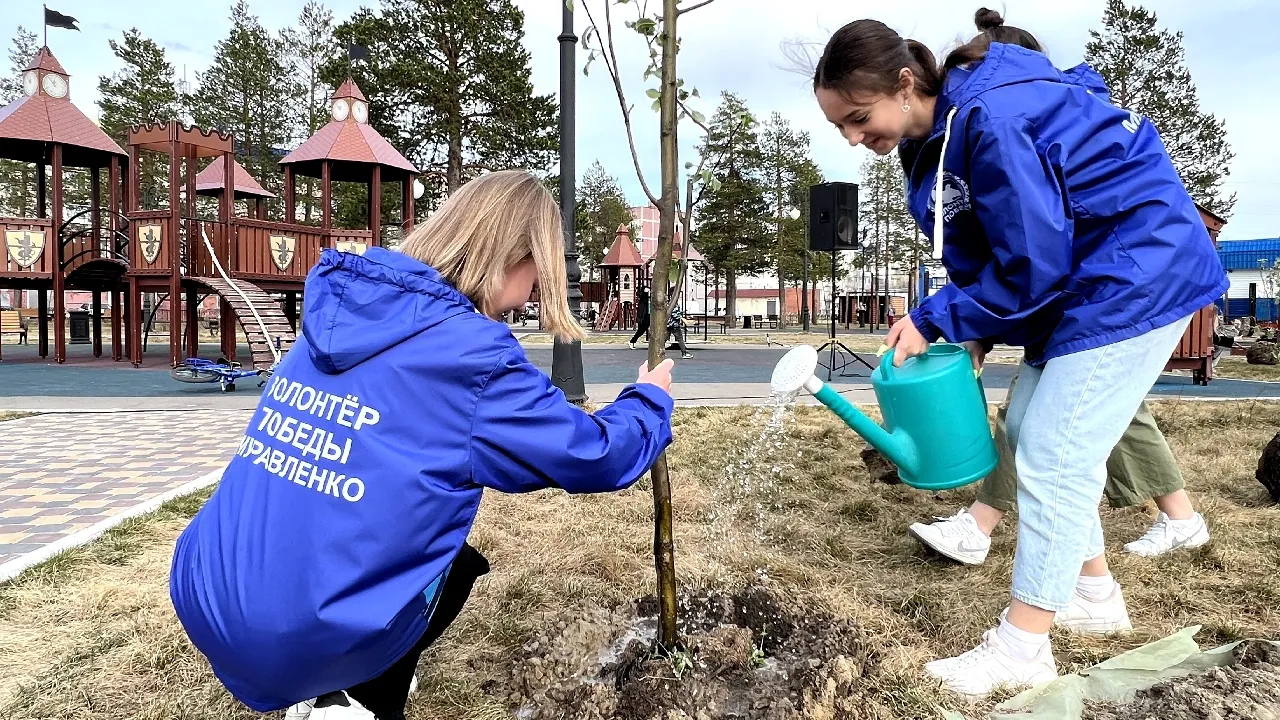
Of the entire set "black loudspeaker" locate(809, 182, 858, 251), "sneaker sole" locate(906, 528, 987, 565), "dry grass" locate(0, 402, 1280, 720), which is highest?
"black loudspeaker" locate(809, 182, 858, 251)

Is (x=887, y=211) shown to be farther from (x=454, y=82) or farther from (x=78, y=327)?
(x=78, y=327)

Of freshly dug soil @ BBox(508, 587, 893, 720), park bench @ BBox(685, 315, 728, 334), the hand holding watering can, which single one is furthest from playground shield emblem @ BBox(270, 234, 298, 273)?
park bench @ BBox(685, 315, 728, 334)

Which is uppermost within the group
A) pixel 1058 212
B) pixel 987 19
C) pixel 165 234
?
pixel 165 234

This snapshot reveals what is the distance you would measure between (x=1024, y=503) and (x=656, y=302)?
0.95 metres

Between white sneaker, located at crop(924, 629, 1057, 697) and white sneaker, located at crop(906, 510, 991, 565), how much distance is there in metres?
0.70

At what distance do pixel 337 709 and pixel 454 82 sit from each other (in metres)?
22.4

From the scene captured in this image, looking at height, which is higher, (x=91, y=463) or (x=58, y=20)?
(x=58, y=20)

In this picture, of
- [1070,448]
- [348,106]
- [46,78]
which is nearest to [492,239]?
[1070,448]

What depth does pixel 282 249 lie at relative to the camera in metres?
12.0

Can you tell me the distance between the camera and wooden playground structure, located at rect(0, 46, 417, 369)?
36.3 ft

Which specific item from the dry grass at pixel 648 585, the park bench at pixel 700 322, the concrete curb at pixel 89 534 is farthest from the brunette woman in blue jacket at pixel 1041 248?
the park bench at pixel 700 322

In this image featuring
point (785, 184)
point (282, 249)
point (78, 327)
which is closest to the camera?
point (282, 249)

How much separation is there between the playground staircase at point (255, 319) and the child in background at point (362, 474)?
7.62m

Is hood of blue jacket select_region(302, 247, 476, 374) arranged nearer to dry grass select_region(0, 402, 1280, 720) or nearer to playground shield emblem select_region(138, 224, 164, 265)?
dry grass select_region(0, 402, 1280, 720)
